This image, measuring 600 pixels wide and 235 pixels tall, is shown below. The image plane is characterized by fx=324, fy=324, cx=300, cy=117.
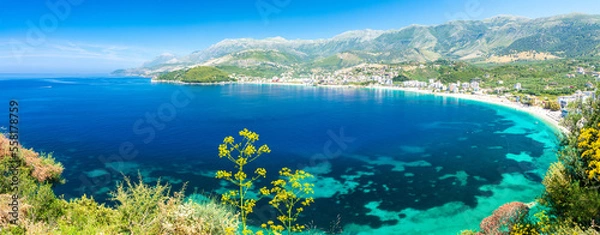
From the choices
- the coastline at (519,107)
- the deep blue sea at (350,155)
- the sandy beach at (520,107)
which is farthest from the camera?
the sandy beach at (520,107)

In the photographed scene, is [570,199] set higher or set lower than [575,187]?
lower

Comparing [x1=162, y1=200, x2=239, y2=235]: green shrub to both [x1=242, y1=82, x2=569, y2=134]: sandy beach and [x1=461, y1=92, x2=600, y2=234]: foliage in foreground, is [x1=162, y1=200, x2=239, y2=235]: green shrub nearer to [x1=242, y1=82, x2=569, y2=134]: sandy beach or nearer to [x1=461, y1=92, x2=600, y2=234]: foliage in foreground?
[x1=461, y1=92, x2=600, y2=234]: foliage in foreground

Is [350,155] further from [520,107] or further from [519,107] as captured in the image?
[519,107]

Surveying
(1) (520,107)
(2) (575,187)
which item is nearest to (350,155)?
(2) (575,187)

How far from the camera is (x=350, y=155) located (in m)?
49.6

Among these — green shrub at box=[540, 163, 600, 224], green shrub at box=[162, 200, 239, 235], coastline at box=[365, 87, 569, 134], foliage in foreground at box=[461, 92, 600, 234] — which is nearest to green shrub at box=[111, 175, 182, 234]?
green shrub at box=[162, 200, 239, 235]

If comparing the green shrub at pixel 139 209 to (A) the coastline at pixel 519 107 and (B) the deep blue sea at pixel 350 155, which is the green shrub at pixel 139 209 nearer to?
(B) the deep blue sea at pixel 350 155

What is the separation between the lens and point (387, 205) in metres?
30.7

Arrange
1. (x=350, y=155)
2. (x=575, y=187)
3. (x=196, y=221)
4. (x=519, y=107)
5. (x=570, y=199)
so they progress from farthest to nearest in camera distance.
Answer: (x=519, y=107) → (x=350, y=155) → (x=570, y=199) → (x=575, y=187) → (x=196, y=221)

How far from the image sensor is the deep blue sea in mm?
30188

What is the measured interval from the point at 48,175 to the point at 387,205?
87.1 ft

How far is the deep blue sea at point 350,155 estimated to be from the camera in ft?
99.0

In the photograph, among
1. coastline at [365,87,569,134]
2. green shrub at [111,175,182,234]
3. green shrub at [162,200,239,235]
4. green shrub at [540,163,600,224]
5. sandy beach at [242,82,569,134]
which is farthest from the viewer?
sandy beach at [242,82,569,134]

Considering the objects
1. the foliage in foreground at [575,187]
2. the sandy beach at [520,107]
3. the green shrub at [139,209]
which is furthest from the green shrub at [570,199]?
the sandy beach at [520,107]
